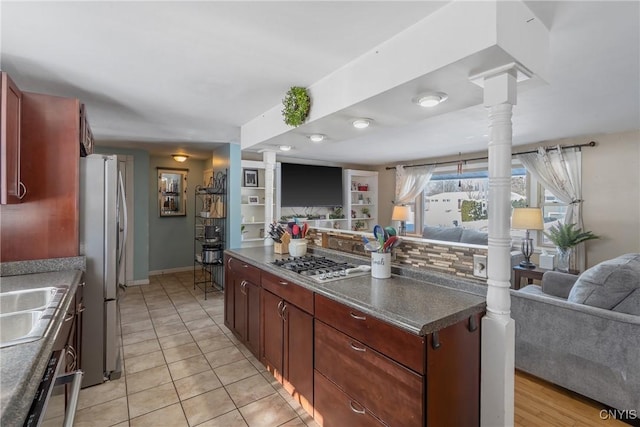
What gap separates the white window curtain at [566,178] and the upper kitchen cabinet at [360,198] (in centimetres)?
332

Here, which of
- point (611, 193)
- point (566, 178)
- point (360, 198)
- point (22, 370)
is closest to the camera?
point (22, 370)

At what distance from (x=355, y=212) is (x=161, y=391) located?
528 centimetres

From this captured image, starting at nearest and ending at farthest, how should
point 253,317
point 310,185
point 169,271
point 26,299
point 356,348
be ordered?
Result: point 356,348
point 26,299
point 253,317
point 169,271
point 310,185

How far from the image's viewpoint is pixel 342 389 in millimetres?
1664

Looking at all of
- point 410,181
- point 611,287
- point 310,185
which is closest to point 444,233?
point 410,181

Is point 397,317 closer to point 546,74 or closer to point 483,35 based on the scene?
point 483,35

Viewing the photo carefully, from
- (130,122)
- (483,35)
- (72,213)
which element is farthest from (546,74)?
(130,122)

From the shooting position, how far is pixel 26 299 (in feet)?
5.48

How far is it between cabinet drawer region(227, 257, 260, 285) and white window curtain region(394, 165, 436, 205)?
171 inches

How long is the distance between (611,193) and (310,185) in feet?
15.1

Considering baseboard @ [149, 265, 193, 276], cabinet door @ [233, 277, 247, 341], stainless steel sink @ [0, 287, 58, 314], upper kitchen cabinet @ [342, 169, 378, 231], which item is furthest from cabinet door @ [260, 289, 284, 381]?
upper kitchen cabinet @ [342, 169, 378, 231]

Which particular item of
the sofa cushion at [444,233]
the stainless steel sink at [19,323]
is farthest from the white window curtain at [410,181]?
the stainless steel sink at [19,323]

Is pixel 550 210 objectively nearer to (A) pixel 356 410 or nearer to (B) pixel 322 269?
(B) pixel 322 269

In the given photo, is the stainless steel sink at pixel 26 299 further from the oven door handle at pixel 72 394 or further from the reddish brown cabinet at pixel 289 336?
the reddish brown cabinet at pixel 289 336
